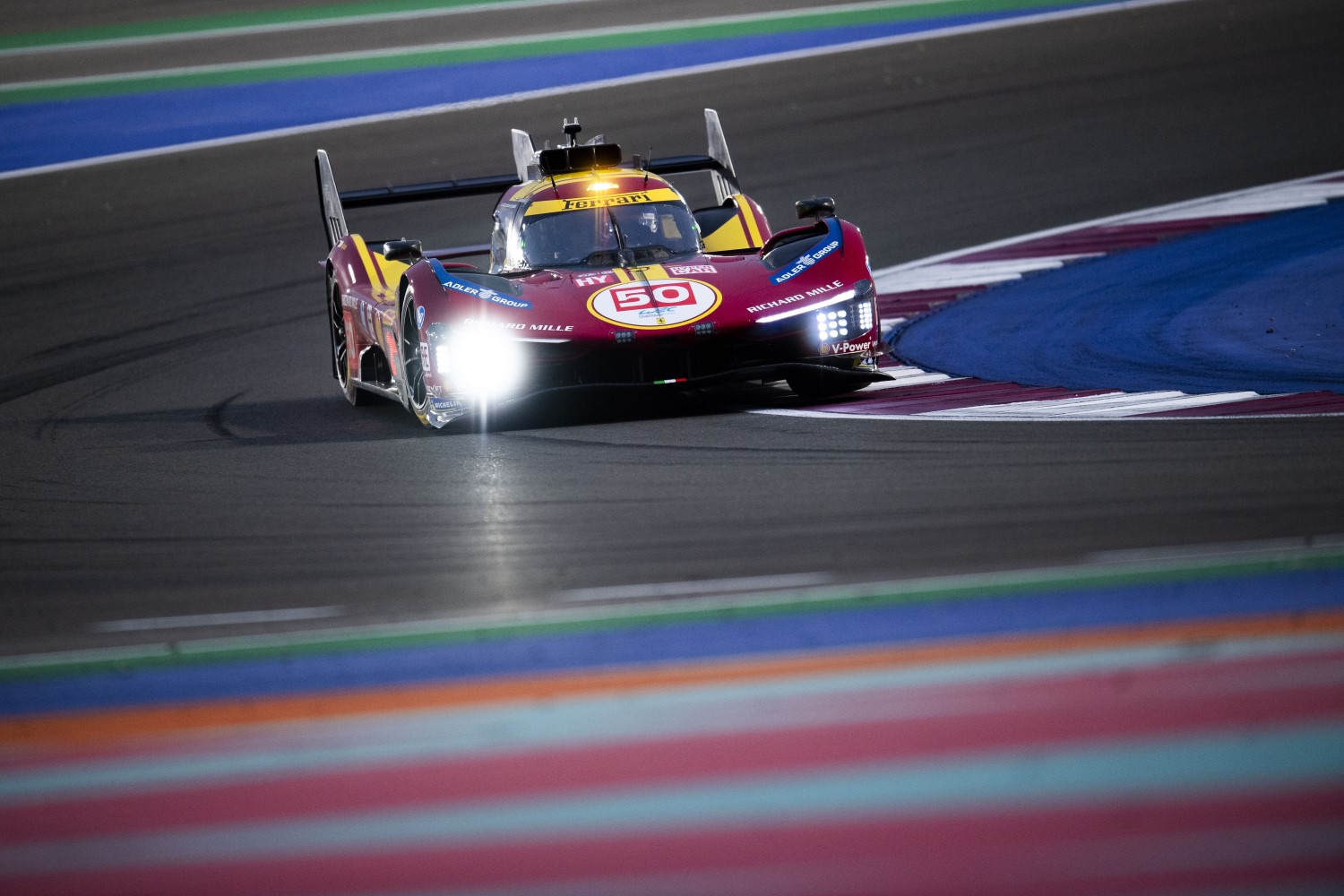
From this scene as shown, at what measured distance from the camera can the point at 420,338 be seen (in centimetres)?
930

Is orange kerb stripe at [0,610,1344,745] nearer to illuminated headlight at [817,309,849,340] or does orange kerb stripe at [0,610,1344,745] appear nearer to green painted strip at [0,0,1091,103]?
illuminated headlight at [817,309,849,340]

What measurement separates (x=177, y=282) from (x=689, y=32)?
9.71m

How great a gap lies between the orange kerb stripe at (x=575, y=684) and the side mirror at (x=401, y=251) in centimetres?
555

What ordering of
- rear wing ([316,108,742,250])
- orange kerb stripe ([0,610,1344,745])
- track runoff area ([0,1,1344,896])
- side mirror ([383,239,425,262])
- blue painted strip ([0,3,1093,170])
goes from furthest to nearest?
blue painted strip ([0,3,1093,170]), rear wing ([316,108,742,250]), side mirror ([383,239,425,262]), orange kerb stripe ([0,610,1344,745]), track runoff area ([0,1,1344,896])

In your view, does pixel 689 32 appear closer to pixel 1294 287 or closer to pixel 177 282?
pixel 177 282

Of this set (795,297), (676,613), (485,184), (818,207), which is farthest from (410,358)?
(676,613)

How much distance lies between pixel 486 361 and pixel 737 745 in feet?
17.0

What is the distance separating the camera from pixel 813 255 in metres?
9.56

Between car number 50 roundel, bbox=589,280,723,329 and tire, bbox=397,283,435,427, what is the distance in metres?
1.04

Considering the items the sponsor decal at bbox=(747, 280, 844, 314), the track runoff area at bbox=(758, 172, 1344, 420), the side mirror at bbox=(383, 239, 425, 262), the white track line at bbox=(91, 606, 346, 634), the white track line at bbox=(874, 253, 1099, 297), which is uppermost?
the side mirror at bbox=(383, 239, 425, 262)

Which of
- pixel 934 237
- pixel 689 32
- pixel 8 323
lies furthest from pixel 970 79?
pixel 8 323

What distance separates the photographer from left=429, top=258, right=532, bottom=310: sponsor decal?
9109mm

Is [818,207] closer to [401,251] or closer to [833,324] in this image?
[833,324]

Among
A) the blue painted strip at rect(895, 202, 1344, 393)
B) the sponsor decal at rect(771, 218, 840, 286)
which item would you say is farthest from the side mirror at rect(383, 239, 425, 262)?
the blue painted strip at rect(895, 202, 1344, 393)
